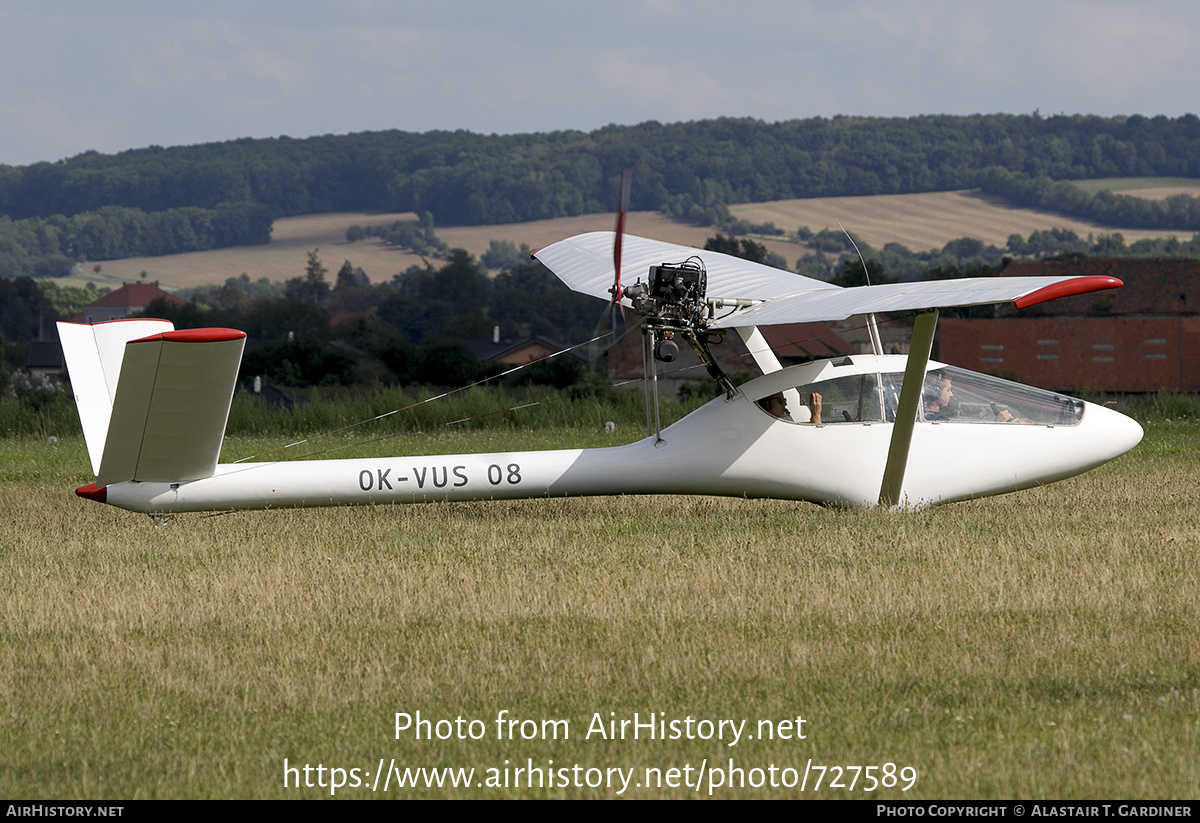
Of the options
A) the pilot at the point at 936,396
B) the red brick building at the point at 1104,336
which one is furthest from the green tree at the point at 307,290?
the pilot at the point at 936,396

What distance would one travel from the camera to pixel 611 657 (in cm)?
729

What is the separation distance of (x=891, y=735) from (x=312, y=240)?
19774cm

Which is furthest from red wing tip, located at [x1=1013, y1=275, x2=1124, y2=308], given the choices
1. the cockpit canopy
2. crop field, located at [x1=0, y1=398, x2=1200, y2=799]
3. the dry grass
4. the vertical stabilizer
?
the dry grass

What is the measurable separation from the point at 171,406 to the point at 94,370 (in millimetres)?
2001

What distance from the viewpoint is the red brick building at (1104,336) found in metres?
72.5

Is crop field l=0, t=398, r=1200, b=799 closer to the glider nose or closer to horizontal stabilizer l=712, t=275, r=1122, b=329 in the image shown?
the glider nose

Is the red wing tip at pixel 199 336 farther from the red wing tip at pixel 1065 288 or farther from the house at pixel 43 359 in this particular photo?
the house at pixel 43 359

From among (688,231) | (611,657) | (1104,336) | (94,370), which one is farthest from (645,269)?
(688,231)

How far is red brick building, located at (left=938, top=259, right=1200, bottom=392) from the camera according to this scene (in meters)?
72.5

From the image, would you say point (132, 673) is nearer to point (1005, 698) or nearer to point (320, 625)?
point (320, 625)

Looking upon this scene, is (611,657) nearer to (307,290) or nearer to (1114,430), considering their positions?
(1114,430)

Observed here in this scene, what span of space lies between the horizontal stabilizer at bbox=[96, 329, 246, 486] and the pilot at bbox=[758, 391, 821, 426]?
17.6 feet

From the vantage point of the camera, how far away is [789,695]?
255 inches

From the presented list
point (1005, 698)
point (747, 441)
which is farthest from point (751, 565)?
point (1005, 698)
